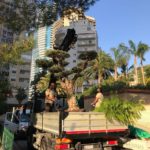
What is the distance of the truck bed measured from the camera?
8.05 metres

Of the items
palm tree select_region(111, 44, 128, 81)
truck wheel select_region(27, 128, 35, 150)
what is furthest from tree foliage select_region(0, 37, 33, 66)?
palm tree select_region(111, 44, 128, 81)

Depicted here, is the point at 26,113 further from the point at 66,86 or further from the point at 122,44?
the point at 122,44

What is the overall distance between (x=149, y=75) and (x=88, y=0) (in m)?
50.7

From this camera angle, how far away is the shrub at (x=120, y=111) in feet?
28.7

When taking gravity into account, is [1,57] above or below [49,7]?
below

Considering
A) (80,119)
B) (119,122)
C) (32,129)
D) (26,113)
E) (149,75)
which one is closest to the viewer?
(80,119)

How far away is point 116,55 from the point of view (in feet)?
174

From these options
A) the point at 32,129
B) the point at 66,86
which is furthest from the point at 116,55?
the point at 32,129

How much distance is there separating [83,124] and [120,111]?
4.64 ft

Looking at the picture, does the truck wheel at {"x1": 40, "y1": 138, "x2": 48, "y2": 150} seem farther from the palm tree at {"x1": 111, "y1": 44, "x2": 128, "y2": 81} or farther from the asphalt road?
the palm tree at {"x1": 111, "y1": 44, "x2": 128, "y2": 81}

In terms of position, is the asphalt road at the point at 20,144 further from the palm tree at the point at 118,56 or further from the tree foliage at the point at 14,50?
the palm tree at the point at 118,56

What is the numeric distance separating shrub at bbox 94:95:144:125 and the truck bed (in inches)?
6.7

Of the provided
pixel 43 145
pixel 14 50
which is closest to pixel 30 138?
pixel 43 145

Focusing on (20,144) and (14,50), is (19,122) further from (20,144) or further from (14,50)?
(14,50)
